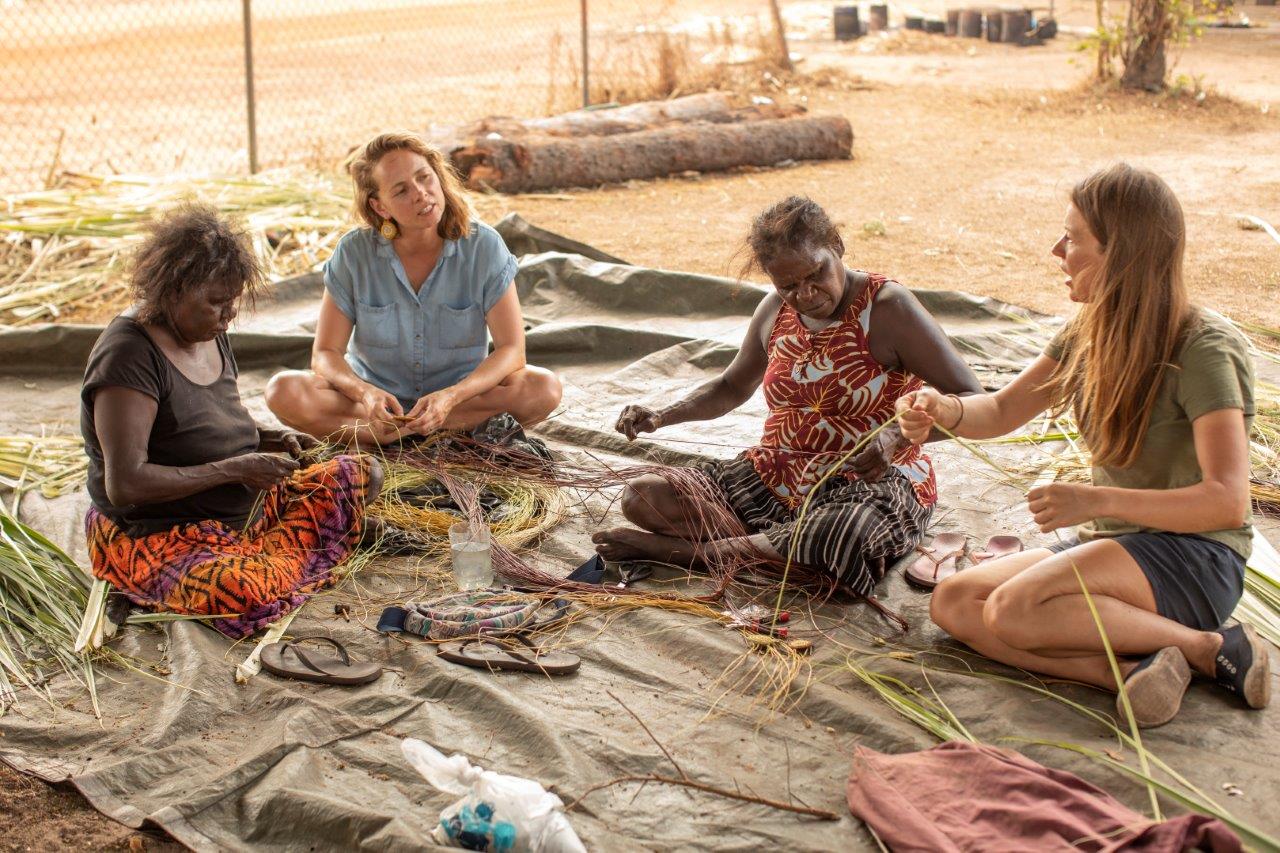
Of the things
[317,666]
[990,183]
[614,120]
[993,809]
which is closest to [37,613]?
[317,666]

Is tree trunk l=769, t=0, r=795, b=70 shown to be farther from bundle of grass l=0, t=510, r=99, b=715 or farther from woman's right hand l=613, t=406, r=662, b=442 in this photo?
bundle of grass l=0, t=510, r=99, b=715

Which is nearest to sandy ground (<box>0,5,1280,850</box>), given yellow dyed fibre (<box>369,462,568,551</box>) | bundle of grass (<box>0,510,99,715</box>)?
bundle of grass (<box>0,510,99,715</box>)

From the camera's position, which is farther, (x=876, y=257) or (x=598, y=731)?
(x=876, y=257)

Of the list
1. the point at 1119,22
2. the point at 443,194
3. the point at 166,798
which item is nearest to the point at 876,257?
the point at 443,194

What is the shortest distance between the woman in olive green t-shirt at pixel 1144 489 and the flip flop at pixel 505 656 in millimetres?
937

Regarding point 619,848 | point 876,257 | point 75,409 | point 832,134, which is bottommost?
point 619,848

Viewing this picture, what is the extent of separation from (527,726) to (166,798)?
2.30 ft

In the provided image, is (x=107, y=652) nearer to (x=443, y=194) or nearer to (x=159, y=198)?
(x=443, y=194)

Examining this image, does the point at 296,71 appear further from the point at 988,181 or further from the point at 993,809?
the point at 993,809

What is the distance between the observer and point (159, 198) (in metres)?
6.89

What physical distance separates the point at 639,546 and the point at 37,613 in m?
1.48

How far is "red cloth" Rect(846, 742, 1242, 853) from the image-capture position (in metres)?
2.04

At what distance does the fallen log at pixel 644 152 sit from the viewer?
8273mm

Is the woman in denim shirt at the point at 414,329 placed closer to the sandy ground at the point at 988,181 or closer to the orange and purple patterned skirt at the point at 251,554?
the orange and purple patterned skirt at the point at 251,554
